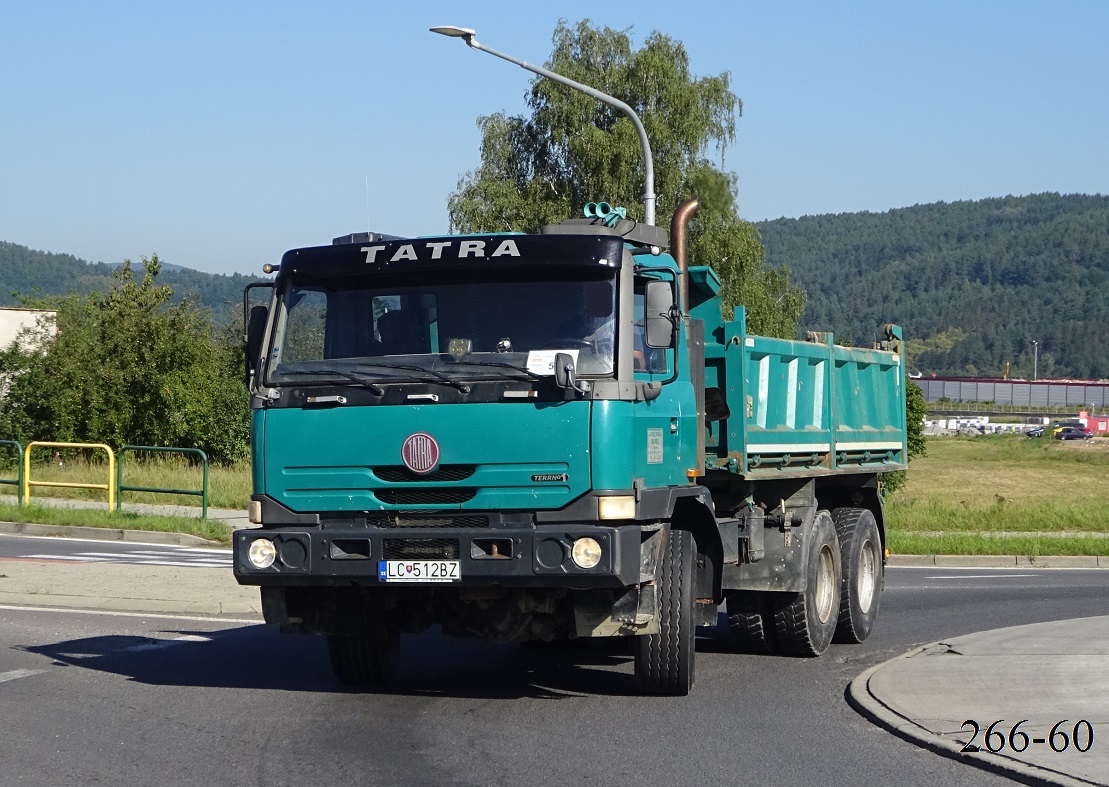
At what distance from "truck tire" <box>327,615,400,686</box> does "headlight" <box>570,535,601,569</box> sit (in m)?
1.81

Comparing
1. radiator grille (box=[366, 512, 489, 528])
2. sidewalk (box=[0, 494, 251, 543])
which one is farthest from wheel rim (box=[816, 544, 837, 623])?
sidewalk (box=[0, 494, 251, 543])

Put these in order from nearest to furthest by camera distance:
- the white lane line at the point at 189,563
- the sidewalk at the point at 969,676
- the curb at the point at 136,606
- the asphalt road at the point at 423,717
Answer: the asphalt road at the point at 423,717, the sidewalk at the point at 969,676, the curb at the point at 136,606, the white lane line at the point at 189,563

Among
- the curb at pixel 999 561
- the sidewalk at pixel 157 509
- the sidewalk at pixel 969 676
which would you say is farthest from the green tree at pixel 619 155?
the sidewalk at pixel 969 676

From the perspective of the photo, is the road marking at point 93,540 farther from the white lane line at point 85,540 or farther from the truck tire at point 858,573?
the truck tire at point 858,573

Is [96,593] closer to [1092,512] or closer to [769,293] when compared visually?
[1092,512]

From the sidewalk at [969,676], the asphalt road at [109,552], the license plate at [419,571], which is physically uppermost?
the license plate at [419,571]

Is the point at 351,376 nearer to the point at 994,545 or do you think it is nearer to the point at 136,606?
the point at 136,606

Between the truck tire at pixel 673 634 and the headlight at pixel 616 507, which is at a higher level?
the headlight at pixel 616 507

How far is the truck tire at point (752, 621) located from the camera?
11258mm

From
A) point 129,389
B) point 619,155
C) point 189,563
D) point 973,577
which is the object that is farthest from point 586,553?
point 619,155

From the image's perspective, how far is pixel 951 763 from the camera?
7.20 meters

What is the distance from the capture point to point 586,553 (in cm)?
814

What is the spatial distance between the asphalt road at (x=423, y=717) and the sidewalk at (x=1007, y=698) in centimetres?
17

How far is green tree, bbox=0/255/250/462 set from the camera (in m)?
36.7
